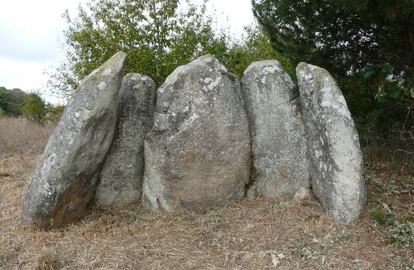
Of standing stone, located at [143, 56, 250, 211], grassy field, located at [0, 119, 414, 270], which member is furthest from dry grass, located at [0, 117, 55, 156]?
standing stone, located at [143, 56, 250, 211]

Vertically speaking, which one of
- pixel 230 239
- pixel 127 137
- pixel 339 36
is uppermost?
pixel 339 36

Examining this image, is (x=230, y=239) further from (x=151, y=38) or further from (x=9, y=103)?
(x=9, y=103)

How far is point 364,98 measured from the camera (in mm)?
5660

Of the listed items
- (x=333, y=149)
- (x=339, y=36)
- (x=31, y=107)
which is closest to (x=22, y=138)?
(x=339, y=36)

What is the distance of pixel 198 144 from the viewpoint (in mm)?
4434

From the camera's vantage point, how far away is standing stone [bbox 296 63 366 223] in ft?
13.1

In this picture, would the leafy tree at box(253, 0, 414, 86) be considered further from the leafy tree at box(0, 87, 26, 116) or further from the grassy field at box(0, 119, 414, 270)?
the leafy tree at box(0, 87, 26, 116)

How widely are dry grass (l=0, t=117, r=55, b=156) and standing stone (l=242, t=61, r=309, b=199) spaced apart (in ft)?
15.6

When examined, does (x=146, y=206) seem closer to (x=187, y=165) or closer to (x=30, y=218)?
(x=187, y=165)

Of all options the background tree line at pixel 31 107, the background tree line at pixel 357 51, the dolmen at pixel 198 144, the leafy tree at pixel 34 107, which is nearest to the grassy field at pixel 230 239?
the dolmen at pixel 198 144

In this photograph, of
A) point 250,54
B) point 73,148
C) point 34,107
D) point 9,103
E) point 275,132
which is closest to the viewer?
point 73,148

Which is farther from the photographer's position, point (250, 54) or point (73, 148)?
point (250, 54)

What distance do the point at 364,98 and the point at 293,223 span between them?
2.25 metres

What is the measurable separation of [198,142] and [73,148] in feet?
3.60
